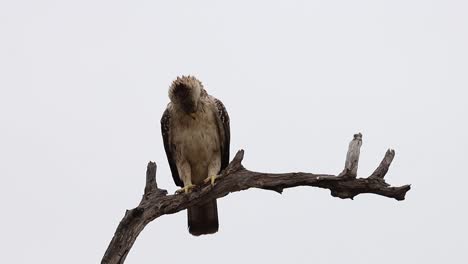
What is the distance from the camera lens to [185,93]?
9.49 metres

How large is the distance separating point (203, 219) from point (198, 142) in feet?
3.19

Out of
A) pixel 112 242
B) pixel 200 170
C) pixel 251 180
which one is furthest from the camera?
pixel 200 170

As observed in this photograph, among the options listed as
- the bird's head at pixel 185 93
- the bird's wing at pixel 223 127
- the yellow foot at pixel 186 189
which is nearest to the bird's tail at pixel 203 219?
the bird's wing at pixel 223 127

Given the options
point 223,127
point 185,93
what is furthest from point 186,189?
point 223,127

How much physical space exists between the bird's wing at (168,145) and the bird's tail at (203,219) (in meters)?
0.46

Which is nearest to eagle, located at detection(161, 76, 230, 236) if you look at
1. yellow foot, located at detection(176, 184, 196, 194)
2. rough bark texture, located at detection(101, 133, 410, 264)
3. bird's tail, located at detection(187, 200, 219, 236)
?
bird's tail, located at detection(187, 200, 219, 236)

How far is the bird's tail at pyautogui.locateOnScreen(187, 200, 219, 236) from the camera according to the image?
10.0m

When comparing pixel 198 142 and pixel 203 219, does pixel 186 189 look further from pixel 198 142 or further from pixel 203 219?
pixel 203 219

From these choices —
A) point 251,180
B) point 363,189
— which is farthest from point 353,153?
point 251,180

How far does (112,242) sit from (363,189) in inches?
97.0

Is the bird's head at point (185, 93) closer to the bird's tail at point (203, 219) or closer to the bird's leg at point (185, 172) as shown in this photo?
the bird's leg at point (185, 172)

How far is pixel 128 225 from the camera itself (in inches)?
308

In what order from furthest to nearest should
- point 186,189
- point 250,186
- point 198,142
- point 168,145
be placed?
1. point 168,145
2. point 198,142
3. point 186,189
4. point 250,186

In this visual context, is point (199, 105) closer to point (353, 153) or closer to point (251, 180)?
point (251, 180)
